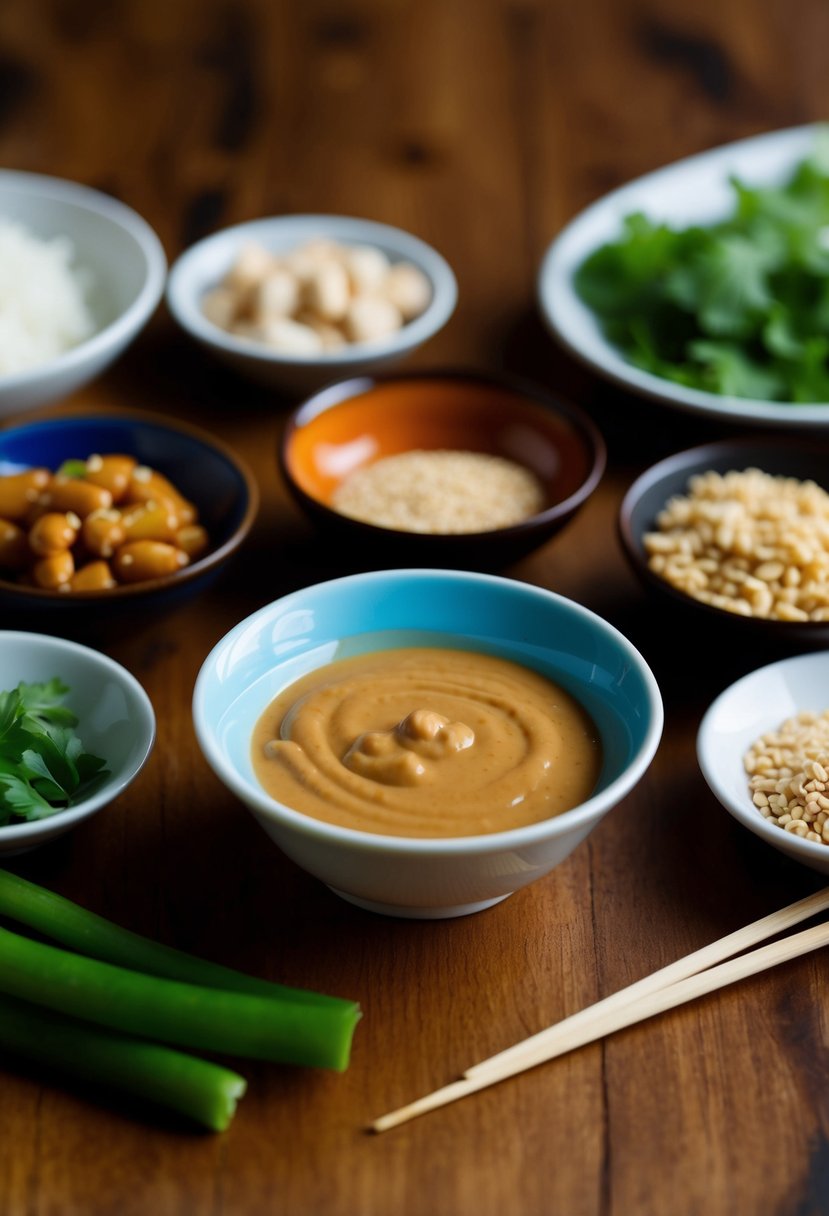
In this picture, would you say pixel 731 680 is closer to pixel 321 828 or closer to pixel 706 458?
pixel 706 458

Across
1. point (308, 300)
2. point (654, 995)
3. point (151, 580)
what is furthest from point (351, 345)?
point (654, 995)

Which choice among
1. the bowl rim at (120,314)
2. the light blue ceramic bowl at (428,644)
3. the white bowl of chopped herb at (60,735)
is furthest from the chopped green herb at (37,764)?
the bowl rim at (120,314)

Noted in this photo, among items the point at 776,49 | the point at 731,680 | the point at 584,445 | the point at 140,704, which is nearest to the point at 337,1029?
the point at 140,704

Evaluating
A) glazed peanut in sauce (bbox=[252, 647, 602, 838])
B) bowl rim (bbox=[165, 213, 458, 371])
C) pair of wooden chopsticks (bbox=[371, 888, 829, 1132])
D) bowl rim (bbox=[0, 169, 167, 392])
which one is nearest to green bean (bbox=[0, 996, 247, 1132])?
pair of wooden chopsticks (bbox=[371, 888, 829, 1132])

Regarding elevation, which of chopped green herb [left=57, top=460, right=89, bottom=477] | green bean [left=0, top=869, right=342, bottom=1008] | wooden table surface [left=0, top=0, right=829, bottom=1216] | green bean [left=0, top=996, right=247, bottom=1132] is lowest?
wooden table surface [left=0, top=0, right=829, bottom=1216]

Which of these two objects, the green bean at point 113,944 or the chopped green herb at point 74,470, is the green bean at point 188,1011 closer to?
the green bean at point 113,944

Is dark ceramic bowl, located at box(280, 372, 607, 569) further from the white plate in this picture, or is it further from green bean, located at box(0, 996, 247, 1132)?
green bean, located at box(0, 996, 247, 1132)
